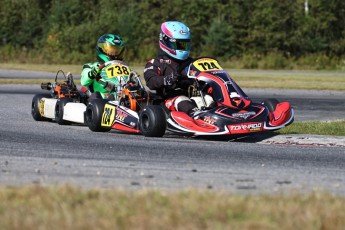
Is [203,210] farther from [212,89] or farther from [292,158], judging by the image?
[212,89]

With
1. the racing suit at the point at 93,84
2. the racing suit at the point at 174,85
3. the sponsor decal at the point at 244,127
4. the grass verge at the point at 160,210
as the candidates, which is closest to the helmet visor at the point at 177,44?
the racing suit at the point at 174,85

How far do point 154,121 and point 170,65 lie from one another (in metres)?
1.43

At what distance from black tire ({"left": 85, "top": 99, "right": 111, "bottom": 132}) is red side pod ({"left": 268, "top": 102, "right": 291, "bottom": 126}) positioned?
221 centimetres

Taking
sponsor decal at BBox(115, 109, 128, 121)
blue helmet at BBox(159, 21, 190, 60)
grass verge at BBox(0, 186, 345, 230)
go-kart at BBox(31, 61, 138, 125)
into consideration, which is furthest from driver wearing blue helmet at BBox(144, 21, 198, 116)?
grass verge at BBox(0, 186, 345, 230)

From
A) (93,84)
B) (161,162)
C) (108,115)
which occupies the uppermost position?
(161,162)

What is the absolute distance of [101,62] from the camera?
1349 cm

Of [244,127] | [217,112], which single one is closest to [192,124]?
[217,112]

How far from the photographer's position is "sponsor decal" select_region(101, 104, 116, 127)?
1178cm

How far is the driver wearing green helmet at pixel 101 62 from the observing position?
1302cm

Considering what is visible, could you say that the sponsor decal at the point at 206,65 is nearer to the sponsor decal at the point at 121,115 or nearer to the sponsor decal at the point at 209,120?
the sponsor decal at the point at 209,120

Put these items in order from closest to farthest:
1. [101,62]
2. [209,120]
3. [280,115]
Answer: [209,120] → [280,115] → [101,62]

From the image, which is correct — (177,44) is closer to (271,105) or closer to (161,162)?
(271,105)

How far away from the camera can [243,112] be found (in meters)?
10.9

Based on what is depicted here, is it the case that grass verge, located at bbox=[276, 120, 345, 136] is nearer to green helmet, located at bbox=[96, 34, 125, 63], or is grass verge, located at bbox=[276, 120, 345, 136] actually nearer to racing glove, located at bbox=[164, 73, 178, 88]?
racing glove, located at bbox=[164, 73, 178, 88]
